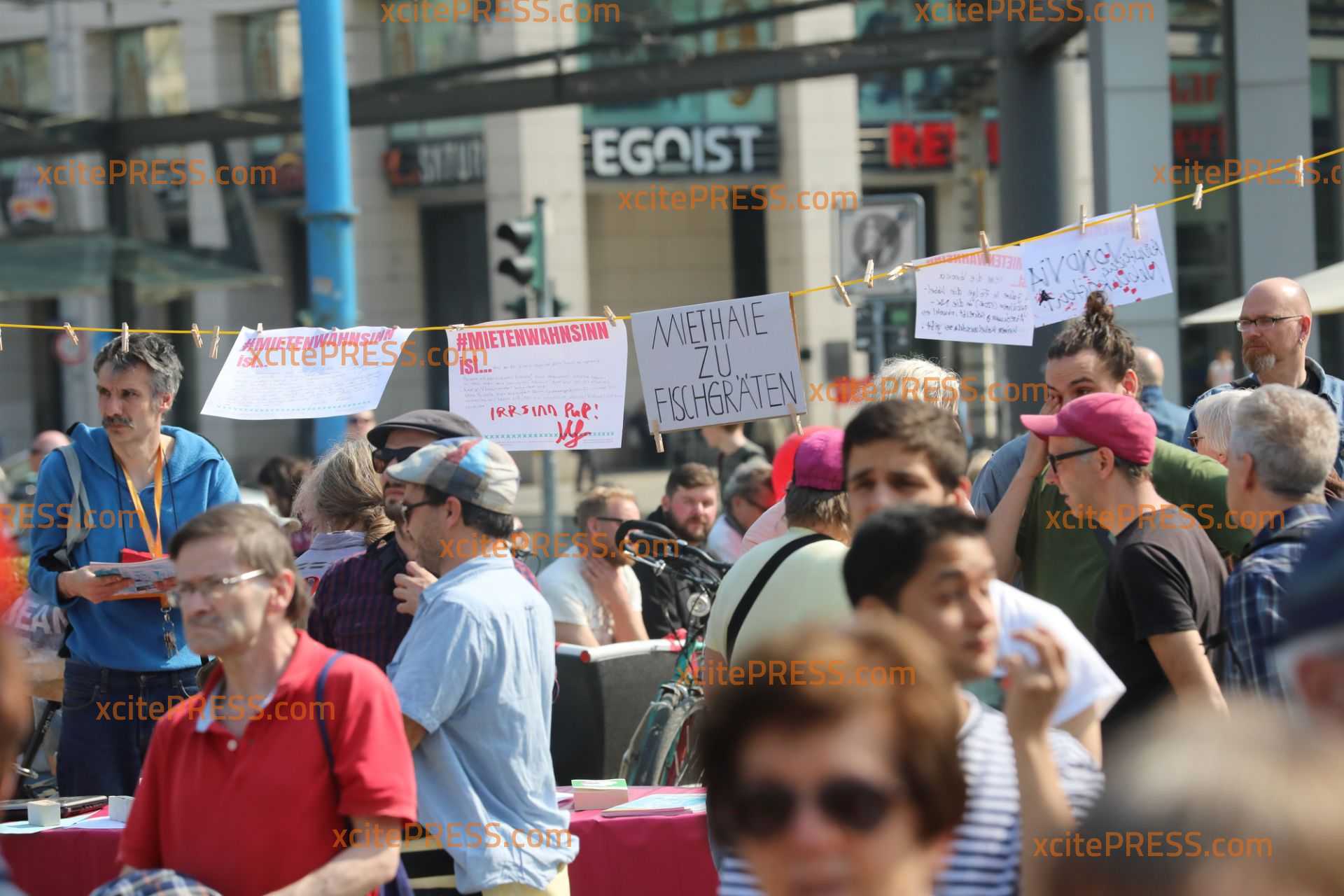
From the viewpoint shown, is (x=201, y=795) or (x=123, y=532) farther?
(x=123, y=532)

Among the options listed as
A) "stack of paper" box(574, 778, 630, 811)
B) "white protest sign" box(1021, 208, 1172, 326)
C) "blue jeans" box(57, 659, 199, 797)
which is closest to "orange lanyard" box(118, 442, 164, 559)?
"blue jeans" box(57, 659, 199, 797)

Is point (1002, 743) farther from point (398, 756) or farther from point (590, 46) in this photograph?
point (590, 46)

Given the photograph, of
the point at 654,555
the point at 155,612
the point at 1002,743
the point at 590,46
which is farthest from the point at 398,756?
the point at 590,46

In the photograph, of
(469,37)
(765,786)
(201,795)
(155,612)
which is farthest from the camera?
(469,37)

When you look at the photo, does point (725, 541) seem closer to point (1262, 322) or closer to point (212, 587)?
point (1262, 322)

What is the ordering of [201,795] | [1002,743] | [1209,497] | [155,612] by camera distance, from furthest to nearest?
1. [155,612]
2. [1209,497]
3. [201,795]
4. [1002,743]

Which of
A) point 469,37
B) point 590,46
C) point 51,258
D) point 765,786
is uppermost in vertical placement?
point 469,37

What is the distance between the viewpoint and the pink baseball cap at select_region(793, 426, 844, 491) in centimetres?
398

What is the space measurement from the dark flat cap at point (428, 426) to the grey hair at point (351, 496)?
1.38 feet

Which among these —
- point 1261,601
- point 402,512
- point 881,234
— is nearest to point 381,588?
point 402,512

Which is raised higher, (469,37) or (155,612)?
(469,37)

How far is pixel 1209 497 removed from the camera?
184 inches

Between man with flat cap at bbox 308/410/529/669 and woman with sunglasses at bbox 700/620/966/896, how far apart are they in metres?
2.31

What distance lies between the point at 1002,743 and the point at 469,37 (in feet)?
88.7
